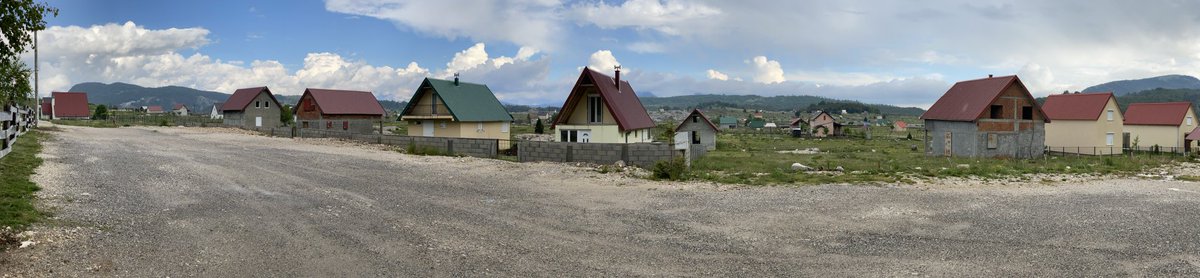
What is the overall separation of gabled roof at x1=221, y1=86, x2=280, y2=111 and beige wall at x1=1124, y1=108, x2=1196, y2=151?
262 feet

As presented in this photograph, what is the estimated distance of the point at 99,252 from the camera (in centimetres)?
926

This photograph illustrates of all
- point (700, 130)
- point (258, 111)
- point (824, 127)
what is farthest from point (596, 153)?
point (824, 127)

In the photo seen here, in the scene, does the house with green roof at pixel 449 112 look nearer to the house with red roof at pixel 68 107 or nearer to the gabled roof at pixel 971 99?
the gabled roof at pixel 971 99

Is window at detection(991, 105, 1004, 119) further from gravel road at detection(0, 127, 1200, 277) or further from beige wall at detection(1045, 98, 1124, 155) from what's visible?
gravel road at detection(0, 127, 1200, 277)

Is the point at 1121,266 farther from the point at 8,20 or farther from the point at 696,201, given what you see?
the point at 8,20

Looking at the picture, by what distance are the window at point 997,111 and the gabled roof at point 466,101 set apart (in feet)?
99.5

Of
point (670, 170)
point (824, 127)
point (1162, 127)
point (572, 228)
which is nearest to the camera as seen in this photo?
point (572, 228)

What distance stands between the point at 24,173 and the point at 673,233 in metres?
16.4

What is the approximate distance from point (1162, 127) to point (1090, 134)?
498 inches

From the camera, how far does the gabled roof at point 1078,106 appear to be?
161ft

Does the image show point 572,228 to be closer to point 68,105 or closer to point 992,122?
point 992,122

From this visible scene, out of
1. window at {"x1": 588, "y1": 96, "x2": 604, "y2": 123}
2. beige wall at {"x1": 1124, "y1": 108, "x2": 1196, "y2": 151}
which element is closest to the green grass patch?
window at {"x1": 588, "y1": 96, "x2": 604, "y2": 123}

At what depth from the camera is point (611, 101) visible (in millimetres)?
34750

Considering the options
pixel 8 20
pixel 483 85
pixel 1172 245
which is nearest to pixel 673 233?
pixel 1172 245
